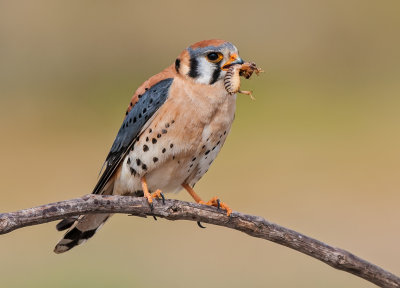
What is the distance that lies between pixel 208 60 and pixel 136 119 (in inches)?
14.8

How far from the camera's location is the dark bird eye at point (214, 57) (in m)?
2.49

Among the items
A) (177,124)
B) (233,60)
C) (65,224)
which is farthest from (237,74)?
(65,224)

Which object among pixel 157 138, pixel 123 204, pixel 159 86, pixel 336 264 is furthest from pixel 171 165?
pixel 336 264

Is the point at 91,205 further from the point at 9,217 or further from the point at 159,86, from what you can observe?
the point at 159,86

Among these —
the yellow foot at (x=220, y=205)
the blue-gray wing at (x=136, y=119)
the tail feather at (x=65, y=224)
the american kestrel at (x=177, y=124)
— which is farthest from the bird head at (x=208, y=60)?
the tail feather at (x=65, y=224)

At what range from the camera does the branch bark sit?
2.02 metres

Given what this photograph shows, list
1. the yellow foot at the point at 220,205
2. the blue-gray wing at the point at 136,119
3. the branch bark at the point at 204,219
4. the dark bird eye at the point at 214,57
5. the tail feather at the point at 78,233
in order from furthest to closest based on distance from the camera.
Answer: the tail feather at the point at 78,233 → the blue-gray wing at the point at 136,119 → the dark bird eye at the point at 214,57 → the yellow foot at the point at 220,205 → the branch bark at the point at 204,219

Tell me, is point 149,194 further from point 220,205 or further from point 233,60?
point 233,60

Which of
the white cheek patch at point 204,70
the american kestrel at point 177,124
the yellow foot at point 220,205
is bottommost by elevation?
the yellow foot at point 220,205

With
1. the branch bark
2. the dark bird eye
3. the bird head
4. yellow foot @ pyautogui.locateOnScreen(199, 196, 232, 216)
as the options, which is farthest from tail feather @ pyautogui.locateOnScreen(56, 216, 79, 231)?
the dark bird eye

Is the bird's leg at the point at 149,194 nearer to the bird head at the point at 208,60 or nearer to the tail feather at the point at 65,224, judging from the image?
the tail feather at the point at 65,224

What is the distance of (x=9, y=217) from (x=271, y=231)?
835mm

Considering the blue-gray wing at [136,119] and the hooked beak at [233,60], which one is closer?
the hooked beak at [233,60]

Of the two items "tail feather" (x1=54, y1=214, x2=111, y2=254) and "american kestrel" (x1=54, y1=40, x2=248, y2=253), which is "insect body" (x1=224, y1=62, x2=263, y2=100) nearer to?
"american kestrel" (x1=54, y1=40, x2=248, y2=253)
